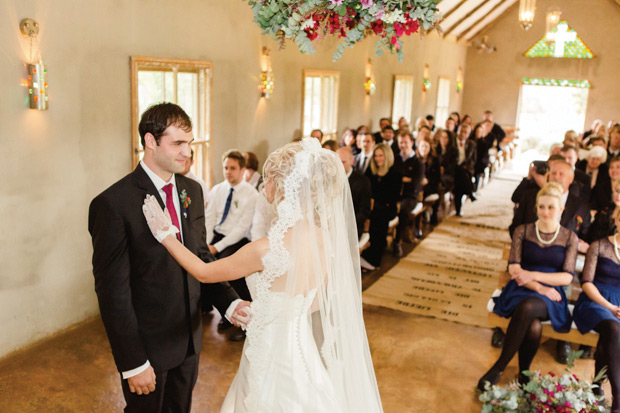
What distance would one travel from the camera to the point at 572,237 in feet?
14.5

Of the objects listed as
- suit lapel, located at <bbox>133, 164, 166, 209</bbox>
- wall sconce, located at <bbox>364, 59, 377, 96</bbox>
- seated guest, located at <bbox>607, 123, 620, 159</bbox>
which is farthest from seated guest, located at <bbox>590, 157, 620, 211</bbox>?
suit lapel, located at <bbox>133, 164, 166, 209</bbox>

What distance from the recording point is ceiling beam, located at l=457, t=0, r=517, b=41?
1695 cm

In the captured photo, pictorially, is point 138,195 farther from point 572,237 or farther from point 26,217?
point 572,237

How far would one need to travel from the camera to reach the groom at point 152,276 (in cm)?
230

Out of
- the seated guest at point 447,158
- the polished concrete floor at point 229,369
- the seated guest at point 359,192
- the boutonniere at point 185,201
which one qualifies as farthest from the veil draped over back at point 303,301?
the seated guest at point 447,158

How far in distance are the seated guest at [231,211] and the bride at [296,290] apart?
264 cm

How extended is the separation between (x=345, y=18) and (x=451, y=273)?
482 centimetres

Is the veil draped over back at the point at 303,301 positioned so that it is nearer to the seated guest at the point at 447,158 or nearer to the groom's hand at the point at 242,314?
the groom's hand at the point at 242,314

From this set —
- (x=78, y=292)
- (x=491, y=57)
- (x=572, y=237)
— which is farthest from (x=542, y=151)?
(x=78, y=292)

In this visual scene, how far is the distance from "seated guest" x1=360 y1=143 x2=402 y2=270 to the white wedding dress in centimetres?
437

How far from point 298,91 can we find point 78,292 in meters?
4.61

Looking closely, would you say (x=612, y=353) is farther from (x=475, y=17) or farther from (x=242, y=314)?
(x=475, y=17)

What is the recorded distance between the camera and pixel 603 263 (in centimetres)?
427

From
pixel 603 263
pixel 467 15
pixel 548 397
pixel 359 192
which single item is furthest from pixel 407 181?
pixel 467 15
